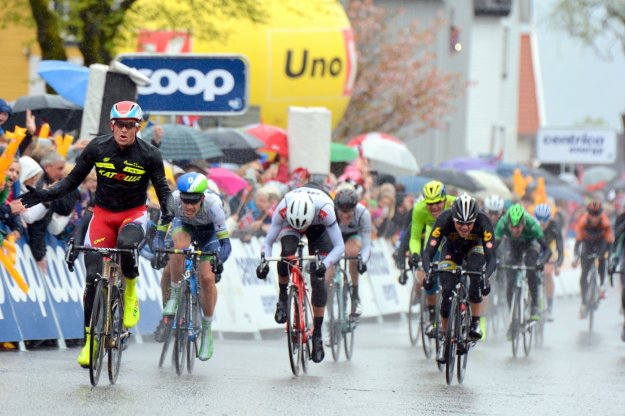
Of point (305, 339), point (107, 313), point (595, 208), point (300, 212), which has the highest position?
point (300, 212)

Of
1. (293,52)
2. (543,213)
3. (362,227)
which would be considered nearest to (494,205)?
(543,213)

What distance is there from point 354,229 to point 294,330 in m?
3.24

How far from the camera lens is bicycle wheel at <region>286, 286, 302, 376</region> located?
1256 centimetres

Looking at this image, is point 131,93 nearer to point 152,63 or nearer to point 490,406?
point 152,63

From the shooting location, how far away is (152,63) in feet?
56.7

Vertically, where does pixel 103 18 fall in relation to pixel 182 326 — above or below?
above

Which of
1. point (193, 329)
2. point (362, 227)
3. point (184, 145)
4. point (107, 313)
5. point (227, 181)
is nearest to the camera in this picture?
point (107, 313)

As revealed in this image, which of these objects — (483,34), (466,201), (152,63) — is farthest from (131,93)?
(483,34)

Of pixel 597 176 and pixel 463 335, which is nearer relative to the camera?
pixel 463 335

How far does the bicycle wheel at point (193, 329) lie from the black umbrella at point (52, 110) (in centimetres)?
556

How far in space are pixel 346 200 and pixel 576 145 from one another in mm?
33970

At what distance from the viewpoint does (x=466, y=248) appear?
13.2 meters

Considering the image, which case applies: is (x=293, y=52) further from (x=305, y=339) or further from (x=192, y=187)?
(x=192, y=187)

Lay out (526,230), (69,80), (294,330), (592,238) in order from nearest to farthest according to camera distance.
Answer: (294,330) → (69,80) → (526,230) → (592,238)
